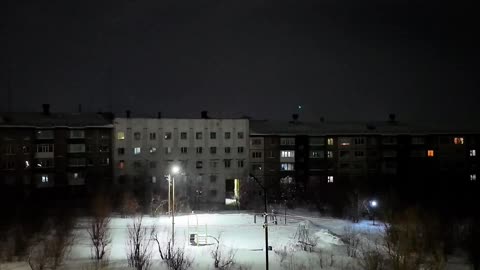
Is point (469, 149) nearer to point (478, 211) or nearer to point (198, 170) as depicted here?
point (478, 211)

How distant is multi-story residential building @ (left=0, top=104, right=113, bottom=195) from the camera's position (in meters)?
47.9

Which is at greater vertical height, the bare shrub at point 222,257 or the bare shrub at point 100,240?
the bare shrub at point 100,240

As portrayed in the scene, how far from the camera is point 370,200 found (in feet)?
142

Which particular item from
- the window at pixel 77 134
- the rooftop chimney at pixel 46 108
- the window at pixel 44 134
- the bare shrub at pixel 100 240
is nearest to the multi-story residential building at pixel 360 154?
the window at pixel 77 134

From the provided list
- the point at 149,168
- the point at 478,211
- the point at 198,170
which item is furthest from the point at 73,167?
the point at 478,211

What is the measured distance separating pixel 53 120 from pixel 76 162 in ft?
15.1

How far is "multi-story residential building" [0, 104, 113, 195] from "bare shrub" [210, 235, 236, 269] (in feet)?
88.7

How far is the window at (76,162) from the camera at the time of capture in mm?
50688

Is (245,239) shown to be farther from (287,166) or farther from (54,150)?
(54,150)

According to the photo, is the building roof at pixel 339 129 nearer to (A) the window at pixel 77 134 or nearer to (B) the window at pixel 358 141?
(B) the window at pixel 358 141

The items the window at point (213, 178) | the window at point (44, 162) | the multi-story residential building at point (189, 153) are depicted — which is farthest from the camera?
the window at point (213, 178)

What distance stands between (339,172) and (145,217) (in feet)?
84.8

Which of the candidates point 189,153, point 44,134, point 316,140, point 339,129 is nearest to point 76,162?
point 44,134

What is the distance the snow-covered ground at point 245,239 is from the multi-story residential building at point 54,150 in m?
15.8
